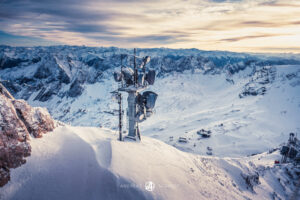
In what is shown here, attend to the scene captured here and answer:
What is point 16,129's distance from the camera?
696 cm

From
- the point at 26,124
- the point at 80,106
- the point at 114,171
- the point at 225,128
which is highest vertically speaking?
the point at 26,124

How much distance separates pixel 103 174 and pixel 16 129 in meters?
4.01

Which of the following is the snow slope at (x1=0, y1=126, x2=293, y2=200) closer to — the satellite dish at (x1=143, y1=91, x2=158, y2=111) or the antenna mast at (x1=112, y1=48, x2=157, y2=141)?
the antenna mast at (x1=112, y1=48, x2=157, y2=141)

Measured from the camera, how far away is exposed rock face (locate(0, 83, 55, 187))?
A: 614 cm

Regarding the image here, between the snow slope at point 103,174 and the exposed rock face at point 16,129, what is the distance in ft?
1.07

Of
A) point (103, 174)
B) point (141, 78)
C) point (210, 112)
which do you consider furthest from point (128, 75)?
point (210, 112)

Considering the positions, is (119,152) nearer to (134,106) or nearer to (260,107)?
(134,106)

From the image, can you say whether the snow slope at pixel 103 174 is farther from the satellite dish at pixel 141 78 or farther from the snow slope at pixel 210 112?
the satellite dish at pixel 141 78

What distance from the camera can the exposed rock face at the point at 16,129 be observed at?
242 inches

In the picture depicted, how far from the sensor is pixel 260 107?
151 ft

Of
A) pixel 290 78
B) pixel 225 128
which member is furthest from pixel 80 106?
pixel 290 78

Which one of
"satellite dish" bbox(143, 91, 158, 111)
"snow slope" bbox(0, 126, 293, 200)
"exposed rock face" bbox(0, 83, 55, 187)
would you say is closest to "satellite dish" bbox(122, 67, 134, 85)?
"satellite dish" bbox(143, 91, 158, 111)

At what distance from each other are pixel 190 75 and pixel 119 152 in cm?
11332

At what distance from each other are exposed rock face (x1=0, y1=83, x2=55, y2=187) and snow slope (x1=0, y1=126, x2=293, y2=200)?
12.8 inches
